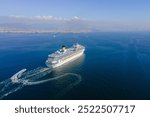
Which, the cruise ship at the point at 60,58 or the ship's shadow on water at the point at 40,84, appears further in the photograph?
the cruise ship at the point at 60,58

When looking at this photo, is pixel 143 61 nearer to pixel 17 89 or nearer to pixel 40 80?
pixel 40 80

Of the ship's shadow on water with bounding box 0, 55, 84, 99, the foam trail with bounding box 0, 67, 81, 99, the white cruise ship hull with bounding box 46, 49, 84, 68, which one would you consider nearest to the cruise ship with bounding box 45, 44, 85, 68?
the white cruise ship hull with bounding box 46, 49, 84, 68

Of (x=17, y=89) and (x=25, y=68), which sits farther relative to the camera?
(x=25, y=68)

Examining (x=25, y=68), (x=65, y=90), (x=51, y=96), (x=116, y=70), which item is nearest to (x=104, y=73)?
(x=116, y=70)

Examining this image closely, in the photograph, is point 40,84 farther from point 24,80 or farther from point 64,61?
point 64,61

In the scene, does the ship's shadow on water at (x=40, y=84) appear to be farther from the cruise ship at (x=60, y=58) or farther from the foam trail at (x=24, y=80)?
the cruise ship at (x=60, y=58)

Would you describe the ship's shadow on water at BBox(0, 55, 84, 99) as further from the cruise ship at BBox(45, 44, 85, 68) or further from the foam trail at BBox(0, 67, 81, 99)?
the cruise ship at BBox(45, 44, 85, 68)

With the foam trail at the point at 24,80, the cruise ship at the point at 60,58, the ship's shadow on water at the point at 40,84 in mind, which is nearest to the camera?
the ship's shadow on water at the point at 40,84

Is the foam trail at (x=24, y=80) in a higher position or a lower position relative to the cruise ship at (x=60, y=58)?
lower

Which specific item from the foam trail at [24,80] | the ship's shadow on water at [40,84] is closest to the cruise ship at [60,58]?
the foam trail at [24,80]
